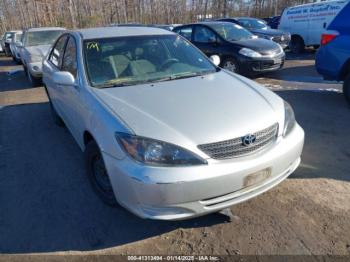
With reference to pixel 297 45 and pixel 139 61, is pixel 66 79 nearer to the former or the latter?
pixel 139 61

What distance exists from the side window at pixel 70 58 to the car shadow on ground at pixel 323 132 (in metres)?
2.75

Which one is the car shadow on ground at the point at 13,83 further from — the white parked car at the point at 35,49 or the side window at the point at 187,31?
the side window at the point at 187,31

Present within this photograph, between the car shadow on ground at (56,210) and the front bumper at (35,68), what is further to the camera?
the front bumper at (35,68)

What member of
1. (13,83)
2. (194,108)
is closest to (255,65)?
(194,108)

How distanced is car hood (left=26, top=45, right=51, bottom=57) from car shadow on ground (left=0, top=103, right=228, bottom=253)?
4996mm

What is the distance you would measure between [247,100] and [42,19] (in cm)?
3059

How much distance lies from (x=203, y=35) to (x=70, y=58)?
19.7 feet

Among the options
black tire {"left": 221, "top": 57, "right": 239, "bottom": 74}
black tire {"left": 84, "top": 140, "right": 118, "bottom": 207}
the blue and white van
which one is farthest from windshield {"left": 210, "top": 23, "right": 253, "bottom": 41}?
black tire {"left": 84, "top": 140, "right": 118, "bottom": 207}

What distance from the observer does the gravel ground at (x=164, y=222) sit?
2.68 m

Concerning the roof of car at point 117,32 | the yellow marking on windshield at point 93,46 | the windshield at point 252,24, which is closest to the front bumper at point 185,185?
the yellow marking on windshield at point 93,46

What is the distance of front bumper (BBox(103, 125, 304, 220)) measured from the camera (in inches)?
93.0

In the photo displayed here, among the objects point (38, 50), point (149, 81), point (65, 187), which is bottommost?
point (65, 187)

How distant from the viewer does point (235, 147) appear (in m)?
2.53

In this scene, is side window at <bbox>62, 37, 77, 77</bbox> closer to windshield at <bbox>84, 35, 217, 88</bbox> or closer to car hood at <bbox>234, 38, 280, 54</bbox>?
windshield at <bbox>84, 35, 217, 88</bbox>
